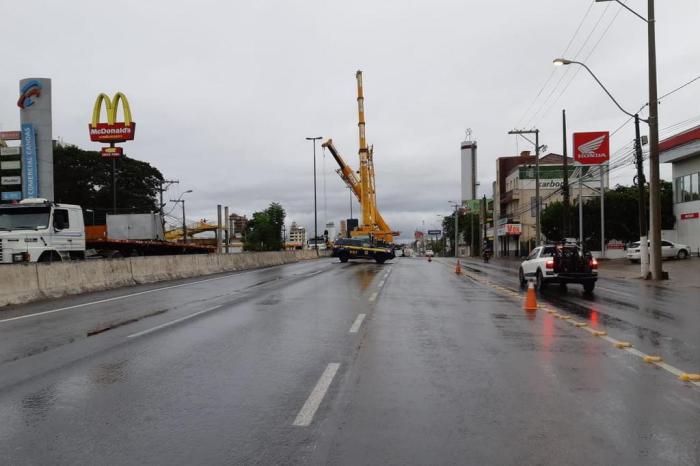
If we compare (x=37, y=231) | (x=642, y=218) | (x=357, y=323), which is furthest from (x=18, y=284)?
(x=642, y=218)

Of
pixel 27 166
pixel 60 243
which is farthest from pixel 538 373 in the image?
pixel 27 166

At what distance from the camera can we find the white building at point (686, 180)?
4034 centimetres

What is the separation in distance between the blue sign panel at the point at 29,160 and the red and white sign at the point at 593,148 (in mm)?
37913

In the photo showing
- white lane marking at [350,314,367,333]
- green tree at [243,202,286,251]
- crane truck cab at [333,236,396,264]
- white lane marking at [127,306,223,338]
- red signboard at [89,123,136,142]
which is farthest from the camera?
green tree at [243,202,286,251]

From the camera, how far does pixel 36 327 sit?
11023 mm

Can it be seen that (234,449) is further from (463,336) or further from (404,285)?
(404,285)

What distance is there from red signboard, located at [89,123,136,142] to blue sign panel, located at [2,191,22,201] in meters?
8.40

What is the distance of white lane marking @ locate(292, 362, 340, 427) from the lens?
5.11 m

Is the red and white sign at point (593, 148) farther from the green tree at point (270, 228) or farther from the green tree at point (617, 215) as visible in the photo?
the green tree at point (270, 228)

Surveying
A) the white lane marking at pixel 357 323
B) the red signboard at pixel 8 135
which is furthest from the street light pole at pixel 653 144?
the red signboard at pixel 8 135

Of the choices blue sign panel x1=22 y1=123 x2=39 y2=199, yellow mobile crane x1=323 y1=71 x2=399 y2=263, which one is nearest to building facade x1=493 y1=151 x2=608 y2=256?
yellow mobile crane x1=323 y1=71 x2=399 y2=263

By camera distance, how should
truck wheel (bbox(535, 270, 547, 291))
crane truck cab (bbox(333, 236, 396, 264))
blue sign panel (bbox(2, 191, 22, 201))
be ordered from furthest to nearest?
blue sign panel (bbox(2, 191, 22, 201)) < crane truck cab (bbox(333, 236, 396, 264)) < truck wheel (bbox(535, 270, 547, 291))

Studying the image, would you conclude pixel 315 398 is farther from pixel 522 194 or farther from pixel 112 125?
pixel 522 194

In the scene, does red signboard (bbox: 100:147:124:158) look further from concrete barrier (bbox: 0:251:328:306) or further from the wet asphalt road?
the wet asphalt road
